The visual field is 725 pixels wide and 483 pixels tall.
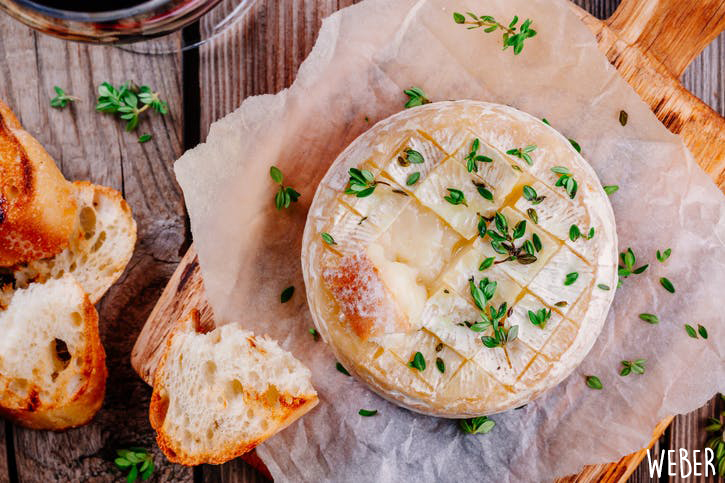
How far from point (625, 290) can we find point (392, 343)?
0.95 meters

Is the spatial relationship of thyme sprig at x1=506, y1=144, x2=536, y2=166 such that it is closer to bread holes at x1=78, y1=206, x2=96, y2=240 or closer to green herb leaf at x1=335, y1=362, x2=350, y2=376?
green herb leaf at x1=335, y1=362, x2=350, y2=376

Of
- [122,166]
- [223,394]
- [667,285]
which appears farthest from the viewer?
[122,166]

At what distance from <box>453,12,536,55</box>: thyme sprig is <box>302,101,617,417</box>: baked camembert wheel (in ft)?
1.19

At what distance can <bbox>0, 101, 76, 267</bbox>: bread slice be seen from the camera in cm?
237

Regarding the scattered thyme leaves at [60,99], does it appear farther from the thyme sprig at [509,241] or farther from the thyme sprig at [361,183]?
the thyme sprig at [509,241]

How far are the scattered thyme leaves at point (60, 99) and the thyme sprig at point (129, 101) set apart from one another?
112mm

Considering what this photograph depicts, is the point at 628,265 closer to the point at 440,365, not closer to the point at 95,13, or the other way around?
the point at 440,365

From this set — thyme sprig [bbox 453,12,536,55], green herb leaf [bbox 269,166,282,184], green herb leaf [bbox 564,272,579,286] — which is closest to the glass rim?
green herb leaf [bbox 269,166,282,184]

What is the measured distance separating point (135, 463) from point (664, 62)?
8.33ft

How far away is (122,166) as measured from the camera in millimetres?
2729

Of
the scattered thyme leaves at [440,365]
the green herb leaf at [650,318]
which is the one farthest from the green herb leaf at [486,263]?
the green herb leaf at [650,318]

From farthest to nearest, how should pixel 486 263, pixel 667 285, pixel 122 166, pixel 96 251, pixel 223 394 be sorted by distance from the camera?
pixel 122 166, pixel 96 251, pixel 667 285, pixel 223 394, pixel 486 263

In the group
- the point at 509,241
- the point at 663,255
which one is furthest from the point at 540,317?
the point at 663,255

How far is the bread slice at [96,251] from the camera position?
2.60 meters
